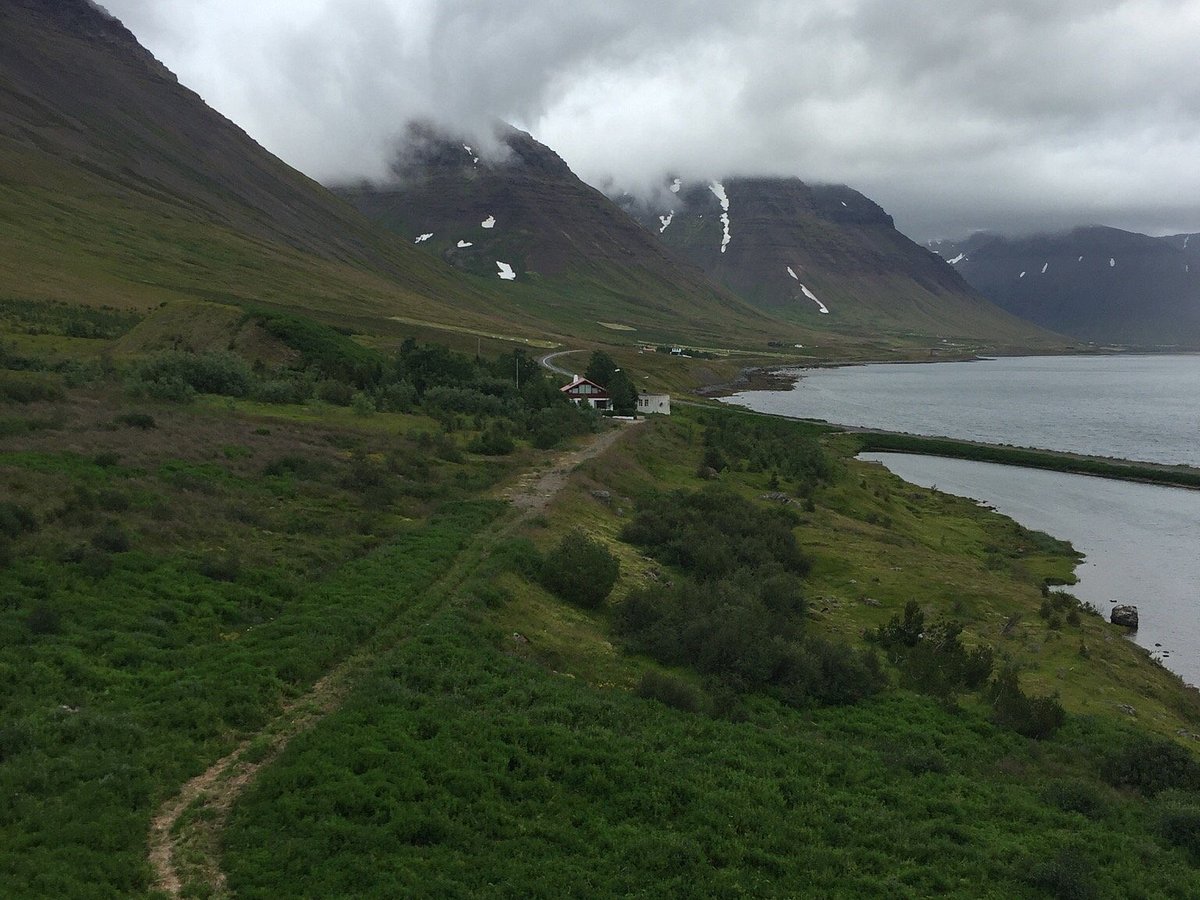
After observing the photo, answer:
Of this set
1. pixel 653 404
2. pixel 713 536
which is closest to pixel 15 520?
pixel 713 536

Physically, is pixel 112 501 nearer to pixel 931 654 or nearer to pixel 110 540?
pixel 110 540

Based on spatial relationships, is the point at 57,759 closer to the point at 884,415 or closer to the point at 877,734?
the point at 877,734

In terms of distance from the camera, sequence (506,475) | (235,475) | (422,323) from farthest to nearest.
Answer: (422,323)
(506,475)
(235,475)

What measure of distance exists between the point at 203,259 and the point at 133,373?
4804 inches

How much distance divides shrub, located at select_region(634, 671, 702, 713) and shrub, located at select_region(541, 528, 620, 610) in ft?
25.1

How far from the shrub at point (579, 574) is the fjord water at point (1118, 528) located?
2861cm

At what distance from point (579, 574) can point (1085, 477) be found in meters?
83.6

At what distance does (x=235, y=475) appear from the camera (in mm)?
33594

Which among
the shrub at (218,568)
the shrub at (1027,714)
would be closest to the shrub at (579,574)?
the shrub at (218,568)

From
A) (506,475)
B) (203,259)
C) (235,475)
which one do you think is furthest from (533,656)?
(203,259)

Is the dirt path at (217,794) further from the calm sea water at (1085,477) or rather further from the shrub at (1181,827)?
the calm sea water at (1085,477)

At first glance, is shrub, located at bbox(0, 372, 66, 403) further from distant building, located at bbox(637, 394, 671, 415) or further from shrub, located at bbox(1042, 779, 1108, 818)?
distant building, located at bbox(637, 394, 671, 415)

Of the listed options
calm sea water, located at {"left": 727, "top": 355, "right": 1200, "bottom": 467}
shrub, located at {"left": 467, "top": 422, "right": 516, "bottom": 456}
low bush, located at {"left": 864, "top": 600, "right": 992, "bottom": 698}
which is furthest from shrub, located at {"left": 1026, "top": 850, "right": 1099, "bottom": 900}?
calm sea water, located at {"left": 727, "top": 355, "right": 1200, "bottom": 467}

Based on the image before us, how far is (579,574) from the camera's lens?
95.3ft
